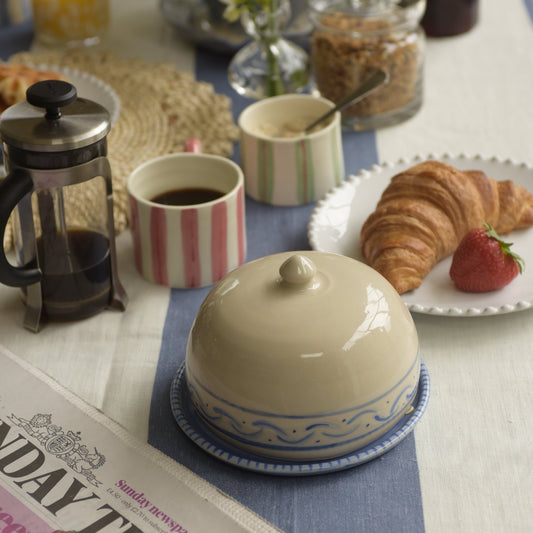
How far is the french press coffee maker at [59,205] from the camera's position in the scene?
29.6 inches

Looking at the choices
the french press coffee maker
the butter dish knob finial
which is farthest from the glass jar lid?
the butter dish knob finial

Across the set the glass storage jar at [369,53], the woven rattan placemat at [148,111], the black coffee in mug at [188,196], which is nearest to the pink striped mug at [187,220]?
the black coffee in mug at [188,196]

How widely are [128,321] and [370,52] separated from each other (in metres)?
0.56

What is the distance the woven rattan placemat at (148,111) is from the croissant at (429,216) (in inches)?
12.6

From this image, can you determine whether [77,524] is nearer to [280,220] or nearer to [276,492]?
[276,492]

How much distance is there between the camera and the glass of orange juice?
1500 mm

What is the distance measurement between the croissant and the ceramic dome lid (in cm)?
20

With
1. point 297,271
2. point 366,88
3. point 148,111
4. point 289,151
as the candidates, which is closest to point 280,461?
point 297,271

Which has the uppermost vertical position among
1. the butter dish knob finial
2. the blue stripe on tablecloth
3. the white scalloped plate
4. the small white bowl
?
the butter dish knob finial

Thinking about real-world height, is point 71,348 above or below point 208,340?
below

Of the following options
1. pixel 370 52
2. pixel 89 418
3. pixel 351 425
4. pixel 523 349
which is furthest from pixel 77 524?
pixel 370 52

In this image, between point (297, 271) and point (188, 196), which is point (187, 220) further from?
point (297, 271)

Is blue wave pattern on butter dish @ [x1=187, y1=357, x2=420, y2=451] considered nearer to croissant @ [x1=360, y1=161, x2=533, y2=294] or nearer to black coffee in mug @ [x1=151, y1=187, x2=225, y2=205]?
croissant @ [x1=360, y1=161, x2=533, y2=294]

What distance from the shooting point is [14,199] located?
0.75 metres
